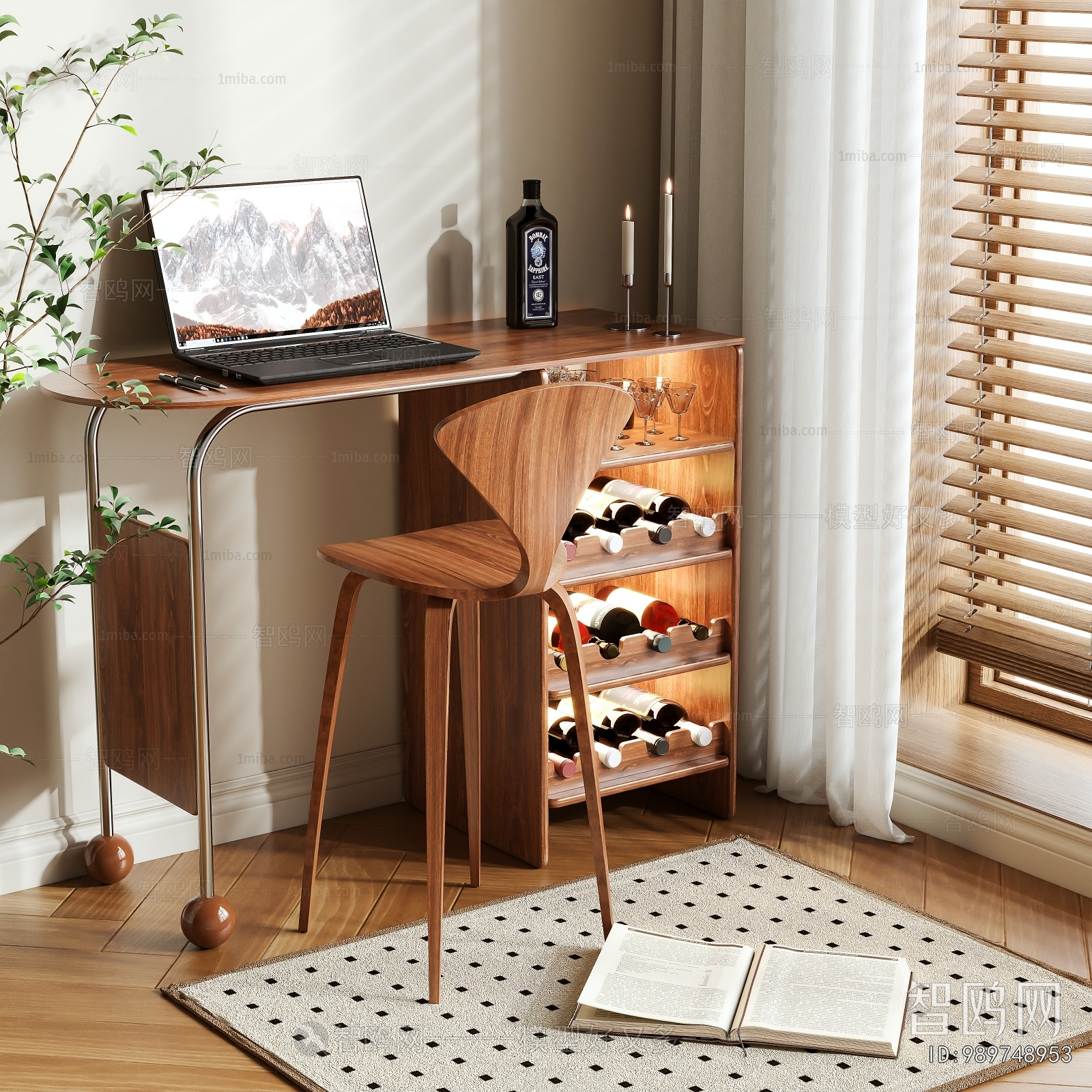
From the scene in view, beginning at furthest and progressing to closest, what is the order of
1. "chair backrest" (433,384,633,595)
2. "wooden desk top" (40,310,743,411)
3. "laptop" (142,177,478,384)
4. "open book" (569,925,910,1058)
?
"laptop" (142,177,478,384)
"wooden desk top" (40,310,743,411)
"open book" (569,925,910,1058)
"chair backrest" (433,384,633,595)

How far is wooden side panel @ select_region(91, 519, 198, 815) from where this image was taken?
2.51 m

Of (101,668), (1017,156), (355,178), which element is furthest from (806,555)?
(101,668)

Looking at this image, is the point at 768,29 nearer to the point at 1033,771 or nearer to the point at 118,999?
the point at 1033,771

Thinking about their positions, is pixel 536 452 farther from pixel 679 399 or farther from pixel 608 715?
pixel 608 715

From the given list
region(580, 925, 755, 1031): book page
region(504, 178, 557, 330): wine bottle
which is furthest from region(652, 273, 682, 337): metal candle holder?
region(580, 925, 755, 1031): book page

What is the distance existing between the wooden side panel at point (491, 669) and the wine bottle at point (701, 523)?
0.36m

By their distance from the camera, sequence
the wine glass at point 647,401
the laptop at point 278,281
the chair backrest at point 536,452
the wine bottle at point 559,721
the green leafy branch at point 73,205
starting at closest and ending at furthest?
the chair backrest at point 536,452 → the green leafy branch at point 73,205 → the laptop at point 278,281 → the wine glass at point 647,401 → the wine bottle at point 559,721

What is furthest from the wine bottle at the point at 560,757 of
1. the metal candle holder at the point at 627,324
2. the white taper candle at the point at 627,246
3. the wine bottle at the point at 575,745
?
the white taper candle at the point at 627,246

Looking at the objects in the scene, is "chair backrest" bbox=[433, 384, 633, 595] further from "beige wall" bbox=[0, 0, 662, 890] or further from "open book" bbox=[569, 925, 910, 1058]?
"beige wall" bbox=[0, 0, 662, 890]

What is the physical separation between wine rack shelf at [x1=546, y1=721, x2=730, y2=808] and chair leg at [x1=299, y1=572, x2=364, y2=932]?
0.47 metres

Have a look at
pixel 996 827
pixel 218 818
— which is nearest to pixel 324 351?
pixel 218 818

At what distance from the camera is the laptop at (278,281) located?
262 cm

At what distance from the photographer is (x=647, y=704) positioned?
9.82 ft

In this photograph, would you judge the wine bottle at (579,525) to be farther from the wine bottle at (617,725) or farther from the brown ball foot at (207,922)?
the brown ball foot at (207,922)
